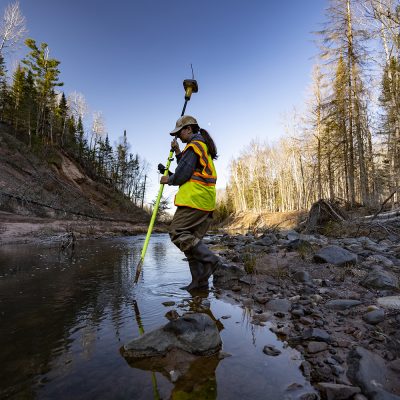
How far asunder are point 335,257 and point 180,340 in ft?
11.9

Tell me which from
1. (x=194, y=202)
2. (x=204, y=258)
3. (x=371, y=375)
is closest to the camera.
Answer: (x=371, y=375)

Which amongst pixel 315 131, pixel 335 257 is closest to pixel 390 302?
pixel 335 257

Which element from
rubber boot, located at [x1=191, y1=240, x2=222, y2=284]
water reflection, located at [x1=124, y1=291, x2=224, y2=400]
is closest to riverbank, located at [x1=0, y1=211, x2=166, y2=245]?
rubber boot, located at [x1=191, y1=240, x2=222, y2=284]

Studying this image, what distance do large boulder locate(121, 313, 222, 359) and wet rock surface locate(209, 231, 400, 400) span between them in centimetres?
43

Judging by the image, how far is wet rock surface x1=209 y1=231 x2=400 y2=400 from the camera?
157 centimetres

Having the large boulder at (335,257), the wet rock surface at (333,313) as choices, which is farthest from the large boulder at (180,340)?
the large boulder at (335,257)

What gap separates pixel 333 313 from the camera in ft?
8.76

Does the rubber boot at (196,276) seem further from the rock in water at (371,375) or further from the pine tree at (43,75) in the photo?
the pine tree at (43,75)

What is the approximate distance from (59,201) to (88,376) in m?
23.6

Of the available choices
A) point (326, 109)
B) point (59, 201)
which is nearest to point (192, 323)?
point (326, 109)

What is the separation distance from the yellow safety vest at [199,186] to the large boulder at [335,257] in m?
2.37

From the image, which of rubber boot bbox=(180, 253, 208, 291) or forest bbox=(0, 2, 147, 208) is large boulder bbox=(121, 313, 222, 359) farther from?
forest bbox=(0, 2, 147, 208)

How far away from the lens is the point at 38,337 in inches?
82.7

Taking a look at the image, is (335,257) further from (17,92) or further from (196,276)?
(17,92)
